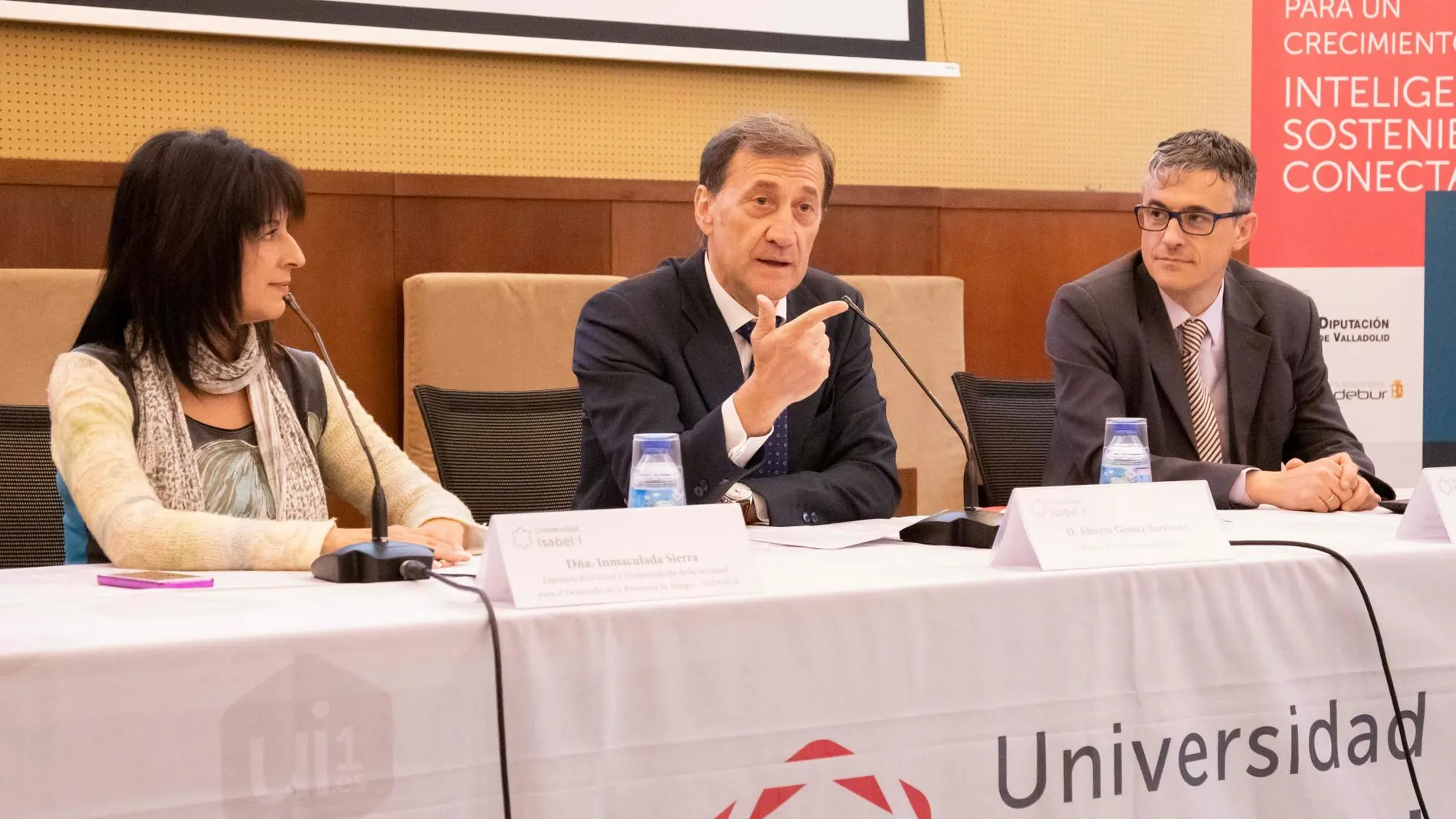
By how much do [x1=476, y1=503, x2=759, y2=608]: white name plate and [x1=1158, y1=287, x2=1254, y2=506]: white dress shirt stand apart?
154cm

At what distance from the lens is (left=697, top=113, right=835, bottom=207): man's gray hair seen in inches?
→ 90.8

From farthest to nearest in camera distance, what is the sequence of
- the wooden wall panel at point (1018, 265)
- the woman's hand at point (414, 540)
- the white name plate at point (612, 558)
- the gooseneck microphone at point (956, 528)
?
the wooden wall panel at point (1018, 265) < the gooseneck microphone at point (956, 528) < the woman's hand at point (414, 540) < the white name plate at point (612, 558)

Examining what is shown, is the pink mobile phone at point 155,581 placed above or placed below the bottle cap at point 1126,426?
below

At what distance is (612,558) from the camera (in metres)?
1.22

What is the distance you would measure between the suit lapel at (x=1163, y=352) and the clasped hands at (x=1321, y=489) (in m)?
0.33

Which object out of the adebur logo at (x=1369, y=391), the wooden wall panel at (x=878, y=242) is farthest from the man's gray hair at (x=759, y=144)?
the adebur logo at (x=1369, y=391)

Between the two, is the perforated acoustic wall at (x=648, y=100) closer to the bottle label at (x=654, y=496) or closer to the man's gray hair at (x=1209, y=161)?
the man's gray hair at (x=1209, y=161)

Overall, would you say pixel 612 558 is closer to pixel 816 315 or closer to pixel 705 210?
pixel 816 315

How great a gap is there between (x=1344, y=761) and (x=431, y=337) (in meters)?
2.51

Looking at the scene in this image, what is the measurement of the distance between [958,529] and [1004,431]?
47.2 inches

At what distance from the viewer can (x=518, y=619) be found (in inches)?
44.8

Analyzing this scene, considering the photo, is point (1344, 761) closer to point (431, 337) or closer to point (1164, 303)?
point (1164, 303)

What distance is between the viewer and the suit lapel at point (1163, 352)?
247 centimetres

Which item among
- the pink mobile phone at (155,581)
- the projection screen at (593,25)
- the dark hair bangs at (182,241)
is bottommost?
the pink mobile phone at (155,581)
